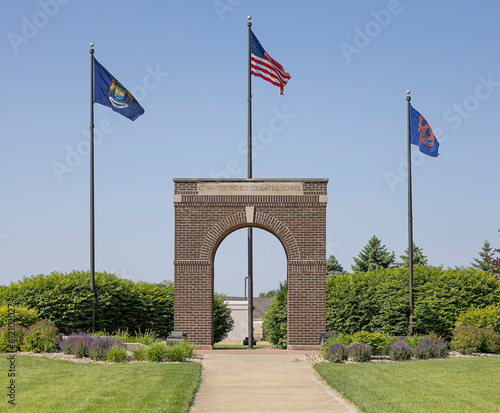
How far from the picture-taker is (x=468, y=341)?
19141mm

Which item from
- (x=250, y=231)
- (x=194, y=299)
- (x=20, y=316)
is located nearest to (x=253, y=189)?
(x=250, y=231)

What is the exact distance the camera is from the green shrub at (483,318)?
20375 millimetres

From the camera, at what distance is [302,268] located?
20484 mm

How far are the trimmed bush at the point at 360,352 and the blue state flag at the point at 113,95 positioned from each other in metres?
11.7

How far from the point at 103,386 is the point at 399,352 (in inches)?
343

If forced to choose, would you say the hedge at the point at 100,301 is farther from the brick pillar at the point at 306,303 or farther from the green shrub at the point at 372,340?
the green shrub at the point at 372,340

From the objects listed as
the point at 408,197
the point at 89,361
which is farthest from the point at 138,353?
the point at 408,197

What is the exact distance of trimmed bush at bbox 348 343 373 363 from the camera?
17.0 m

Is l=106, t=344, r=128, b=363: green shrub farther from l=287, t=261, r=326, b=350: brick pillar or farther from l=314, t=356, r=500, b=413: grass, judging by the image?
l=287, t=261, r=326, b=350: brick pillar

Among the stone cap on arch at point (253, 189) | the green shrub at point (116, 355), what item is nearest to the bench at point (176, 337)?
the green shrub at point (116, 355)

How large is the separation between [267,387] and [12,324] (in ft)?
30.0

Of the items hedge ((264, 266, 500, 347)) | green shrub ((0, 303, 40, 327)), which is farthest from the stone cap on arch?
green shrub ((0, 303, 40, 327))

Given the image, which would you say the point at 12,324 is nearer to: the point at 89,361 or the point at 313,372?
the point at 89,361

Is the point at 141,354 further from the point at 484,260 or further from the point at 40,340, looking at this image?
the point at 484,260
